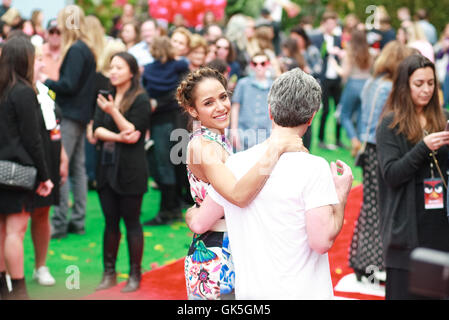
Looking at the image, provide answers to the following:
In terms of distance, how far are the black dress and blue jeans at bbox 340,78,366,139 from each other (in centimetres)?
622

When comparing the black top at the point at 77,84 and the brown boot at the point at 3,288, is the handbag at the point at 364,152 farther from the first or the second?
the brown boot at the point at 3,288

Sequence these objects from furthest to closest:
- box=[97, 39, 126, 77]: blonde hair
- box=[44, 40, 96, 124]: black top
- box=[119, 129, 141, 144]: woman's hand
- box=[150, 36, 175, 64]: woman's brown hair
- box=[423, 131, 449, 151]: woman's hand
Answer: box=[150, 36, 175, 64]: woman's brown hair
box=[44, 40, 96, 124]: black top
box=[97, 39, 126, 77]: blonde hair
box=[119, 129, 141, 144]: woman's hand
box=[423, 131, 449, 151]: woman's hand

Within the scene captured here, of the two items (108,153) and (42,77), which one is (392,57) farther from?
(42,77)

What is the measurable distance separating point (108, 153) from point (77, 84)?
1591 millimetres

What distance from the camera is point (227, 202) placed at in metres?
2.70

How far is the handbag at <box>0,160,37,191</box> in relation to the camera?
469 cm

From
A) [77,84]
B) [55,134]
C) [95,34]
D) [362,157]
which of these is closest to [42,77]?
[77,84]

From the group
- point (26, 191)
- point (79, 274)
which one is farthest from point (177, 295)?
point (26, 191)

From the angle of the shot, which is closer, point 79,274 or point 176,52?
point 79,274

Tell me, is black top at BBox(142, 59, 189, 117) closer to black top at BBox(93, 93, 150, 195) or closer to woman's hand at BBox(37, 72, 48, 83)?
woman's hand at BBox(37, 72, 48, 83)

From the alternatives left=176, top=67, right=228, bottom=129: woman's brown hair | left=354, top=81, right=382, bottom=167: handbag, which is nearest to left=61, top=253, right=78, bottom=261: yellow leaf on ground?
left=354, top=81, right=382, bottom=167: handbag

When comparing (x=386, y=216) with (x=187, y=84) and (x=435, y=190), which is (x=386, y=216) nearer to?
(x=435, y=190)

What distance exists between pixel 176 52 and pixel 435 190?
14.5 feet

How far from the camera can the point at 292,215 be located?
256 cm
